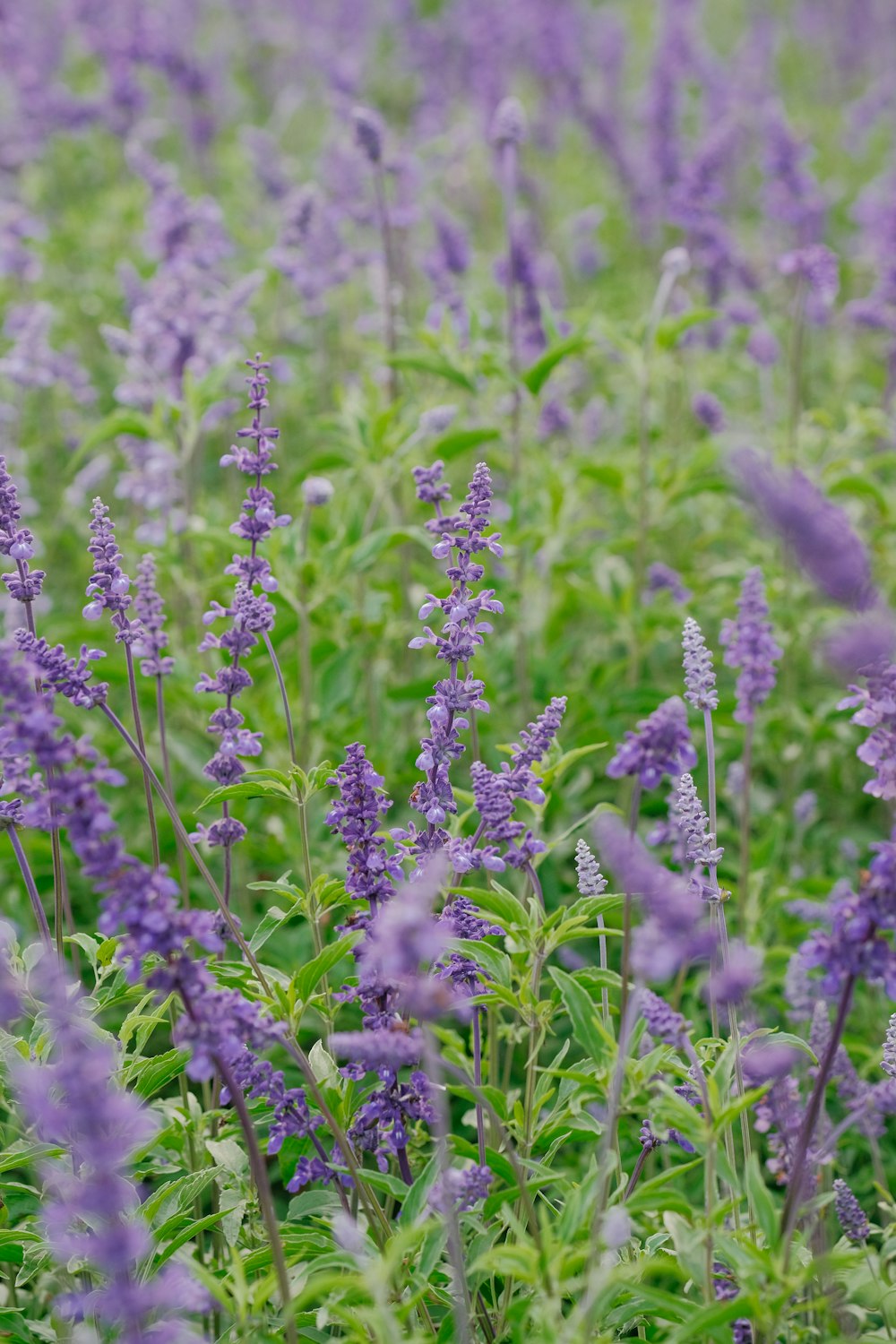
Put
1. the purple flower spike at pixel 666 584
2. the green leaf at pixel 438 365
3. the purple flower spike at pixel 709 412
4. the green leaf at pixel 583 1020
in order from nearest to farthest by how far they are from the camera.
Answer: the green leaf at pixel 583 1020, the green leaf at pixel 438 365, the purple flower spike at pixel 666 584, the purple flower spike at pixel 709 412

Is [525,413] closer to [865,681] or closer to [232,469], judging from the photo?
[232,469]

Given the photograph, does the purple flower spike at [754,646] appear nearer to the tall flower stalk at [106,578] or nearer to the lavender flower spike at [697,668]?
the lavender flower spike at [697,668]

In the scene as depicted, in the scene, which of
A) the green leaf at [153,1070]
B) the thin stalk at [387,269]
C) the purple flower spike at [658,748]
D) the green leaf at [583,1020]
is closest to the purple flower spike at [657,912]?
the purple flower spike at [658,748]

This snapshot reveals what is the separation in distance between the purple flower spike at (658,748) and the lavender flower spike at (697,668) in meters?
0.39

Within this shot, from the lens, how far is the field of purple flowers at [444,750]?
2.23 meters

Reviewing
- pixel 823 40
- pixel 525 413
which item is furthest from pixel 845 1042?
pixel 823 40

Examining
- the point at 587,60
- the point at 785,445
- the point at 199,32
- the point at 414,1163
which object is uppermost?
the point at 199,32

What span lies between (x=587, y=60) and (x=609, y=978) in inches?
529

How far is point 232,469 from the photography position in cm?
684

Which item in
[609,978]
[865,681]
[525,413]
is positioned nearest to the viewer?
[865,681]

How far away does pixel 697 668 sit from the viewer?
2664 millimetres

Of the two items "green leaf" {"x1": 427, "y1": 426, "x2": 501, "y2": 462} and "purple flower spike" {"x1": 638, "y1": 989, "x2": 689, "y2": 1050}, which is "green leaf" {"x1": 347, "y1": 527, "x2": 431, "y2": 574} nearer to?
"green leaf" {"x1": 427, "y1": 426, "x2": 501, "y2": 462}

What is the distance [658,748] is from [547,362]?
2.62m

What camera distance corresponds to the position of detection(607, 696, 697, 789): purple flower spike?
217 cm
